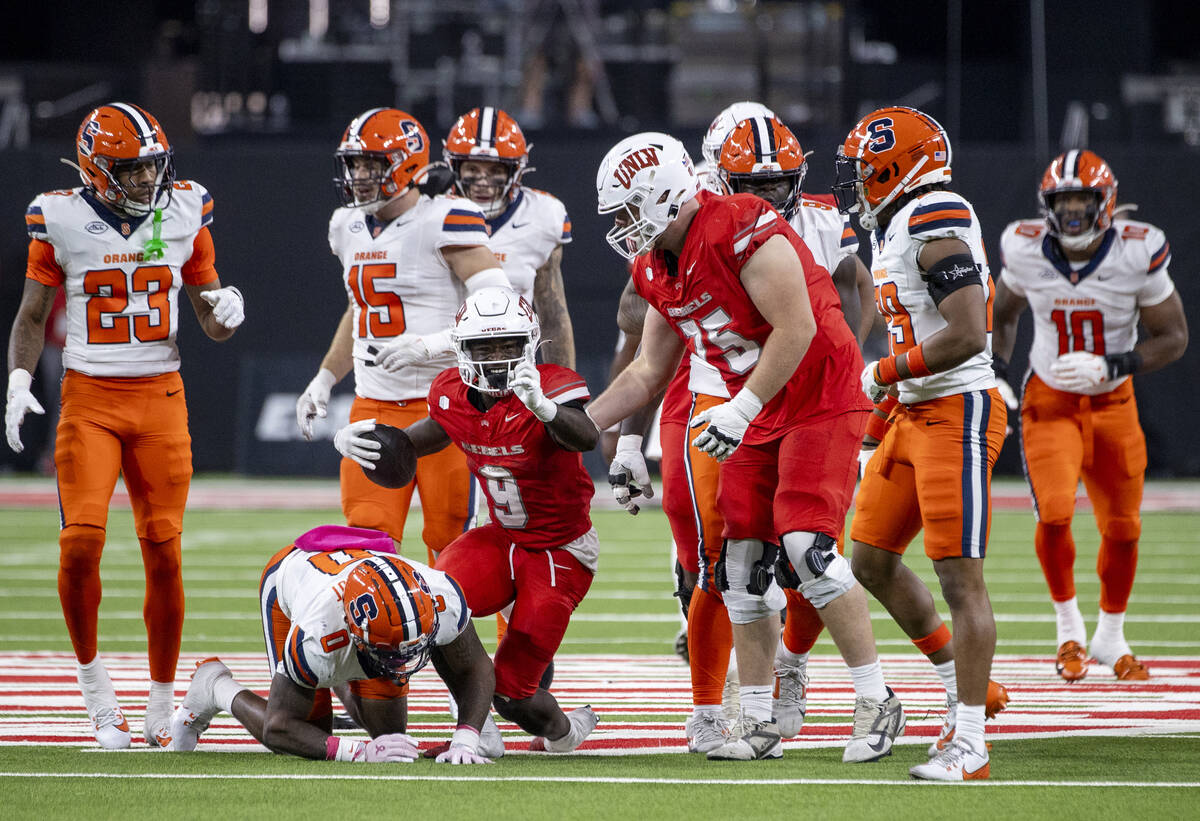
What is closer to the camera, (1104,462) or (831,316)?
(831,316)

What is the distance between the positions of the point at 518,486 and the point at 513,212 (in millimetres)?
1521

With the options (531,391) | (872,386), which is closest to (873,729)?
(872,386)

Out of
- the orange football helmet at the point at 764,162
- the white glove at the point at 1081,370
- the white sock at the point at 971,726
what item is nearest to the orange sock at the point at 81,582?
the orange football helmet at the point at 764,162

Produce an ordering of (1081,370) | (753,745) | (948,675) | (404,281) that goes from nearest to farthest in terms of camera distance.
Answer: (753,745)
(948,675)
(404,281)
(1081,370)

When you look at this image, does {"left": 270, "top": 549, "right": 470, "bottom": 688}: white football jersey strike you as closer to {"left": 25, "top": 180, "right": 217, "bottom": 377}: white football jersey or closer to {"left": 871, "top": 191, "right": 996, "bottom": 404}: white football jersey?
{"left": 25, "top": 180, "right": 217, "bottom": 377}: white football jersey

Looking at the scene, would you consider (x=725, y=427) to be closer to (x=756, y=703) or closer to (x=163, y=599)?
(x=756, y=703)

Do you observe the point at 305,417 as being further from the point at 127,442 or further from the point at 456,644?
the point at 456,644

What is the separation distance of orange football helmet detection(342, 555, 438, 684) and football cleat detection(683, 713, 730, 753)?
810 millimetres

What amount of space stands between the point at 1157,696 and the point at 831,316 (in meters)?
1.99

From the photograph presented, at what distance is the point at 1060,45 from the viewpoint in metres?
15.9

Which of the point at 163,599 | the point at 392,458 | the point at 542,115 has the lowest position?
the point at 163,599

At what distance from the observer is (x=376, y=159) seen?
5.14m

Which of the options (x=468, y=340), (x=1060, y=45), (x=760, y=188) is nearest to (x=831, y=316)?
(x=760, y=188)

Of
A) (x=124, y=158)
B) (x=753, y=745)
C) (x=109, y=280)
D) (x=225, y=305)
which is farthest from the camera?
(x=225, y=305)
